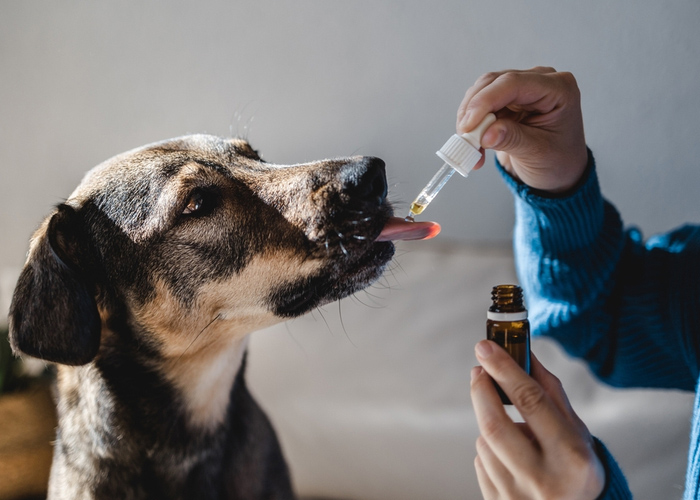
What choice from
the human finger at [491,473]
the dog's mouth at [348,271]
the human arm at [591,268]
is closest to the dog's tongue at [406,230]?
the dog's mouth at [348,271]

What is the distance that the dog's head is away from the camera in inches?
40.3

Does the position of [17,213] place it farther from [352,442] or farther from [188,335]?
[352,442]

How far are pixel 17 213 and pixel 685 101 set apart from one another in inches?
88.8

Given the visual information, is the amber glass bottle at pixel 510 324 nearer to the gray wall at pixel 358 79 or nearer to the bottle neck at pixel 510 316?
the bottle neck at pixel 510 316

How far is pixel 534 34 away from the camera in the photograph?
1367 millimetres

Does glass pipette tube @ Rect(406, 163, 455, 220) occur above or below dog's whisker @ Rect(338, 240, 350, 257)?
above

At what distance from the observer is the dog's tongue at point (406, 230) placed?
38.0 inches

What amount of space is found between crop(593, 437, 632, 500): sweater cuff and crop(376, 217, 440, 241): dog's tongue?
0.42 m

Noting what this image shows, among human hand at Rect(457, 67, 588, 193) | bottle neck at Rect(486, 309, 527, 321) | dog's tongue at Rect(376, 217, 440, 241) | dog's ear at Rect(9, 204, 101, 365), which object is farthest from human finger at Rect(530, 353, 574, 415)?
dog's ear at Rect(9, 204, 101, 365)

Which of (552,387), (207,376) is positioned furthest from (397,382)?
(552,387)

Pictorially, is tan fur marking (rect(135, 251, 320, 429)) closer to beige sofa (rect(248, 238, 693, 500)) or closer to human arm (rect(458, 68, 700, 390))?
human arm (rect(458, 68, 700, 390))

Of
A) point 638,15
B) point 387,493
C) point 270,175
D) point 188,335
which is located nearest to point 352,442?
point 387,493

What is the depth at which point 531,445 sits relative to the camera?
0.75m

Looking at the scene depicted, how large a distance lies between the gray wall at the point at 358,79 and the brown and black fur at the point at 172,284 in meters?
0.43
